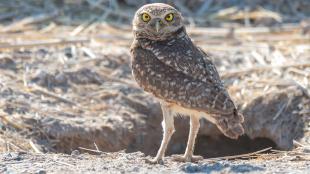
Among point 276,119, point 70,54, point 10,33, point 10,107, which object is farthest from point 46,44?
point 276,119

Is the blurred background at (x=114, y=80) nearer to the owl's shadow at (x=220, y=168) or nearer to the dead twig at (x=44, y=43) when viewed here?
the dead twig at (x=44, y=43)

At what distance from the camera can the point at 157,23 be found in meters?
7.94

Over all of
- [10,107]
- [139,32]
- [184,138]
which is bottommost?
[184,138]

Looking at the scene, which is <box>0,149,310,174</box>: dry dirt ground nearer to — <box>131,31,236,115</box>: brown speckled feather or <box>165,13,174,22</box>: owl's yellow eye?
<box>131,31,236,115</box>: brown speckled feather

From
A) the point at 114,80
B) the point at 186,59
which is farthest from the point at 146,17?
the point at 114,80

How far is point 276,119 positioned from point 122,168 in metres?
3.62

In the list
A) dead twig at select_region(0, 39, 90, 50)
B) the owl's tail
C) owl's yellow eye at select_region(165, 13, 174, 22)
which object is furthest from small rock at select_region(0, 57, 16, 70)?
the owl's tail

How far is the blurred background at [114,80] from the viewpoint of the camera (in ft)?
31.5

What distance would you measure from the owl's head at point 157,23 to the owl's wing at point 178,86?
295mm

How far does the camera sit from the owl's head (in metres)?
7.98

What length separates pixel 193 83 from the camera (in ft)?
24.4

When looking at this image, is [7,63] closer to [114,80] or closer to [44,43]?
[44,43]

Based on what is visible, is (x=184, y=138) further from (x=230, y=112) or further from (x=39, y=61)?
(x=230, y=112)

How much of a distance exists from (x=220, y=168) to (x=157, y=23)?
169 cm
